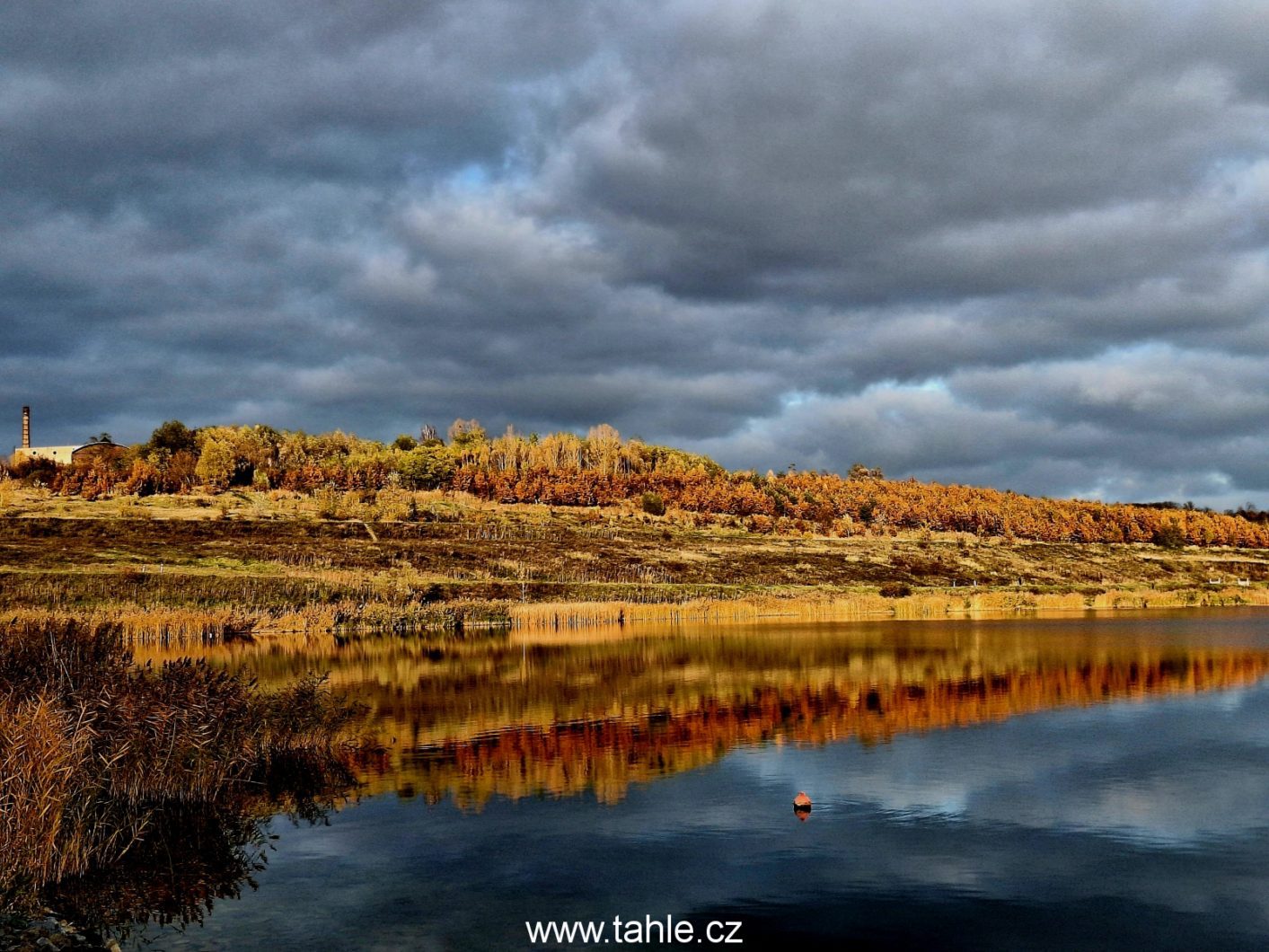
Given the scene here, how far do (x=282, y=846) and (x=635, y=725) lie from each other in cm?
1180

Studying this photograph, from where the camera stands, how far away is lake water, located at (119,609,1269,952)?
12.9m

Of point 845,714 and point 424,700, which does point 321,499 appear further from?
point 845,714

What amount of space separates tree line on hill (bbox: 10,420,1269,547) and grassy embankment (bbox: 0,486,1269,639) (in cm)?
948

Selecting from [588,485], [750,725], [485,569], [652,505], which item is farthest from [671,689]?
[588,485]

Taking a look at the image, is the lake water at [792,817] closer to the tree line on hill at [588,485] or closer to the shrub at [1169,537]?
the tree line on hill at [588,485]

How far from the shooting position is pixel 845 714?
28.0m

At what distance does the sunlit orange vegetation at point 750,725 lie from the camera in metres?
20.9

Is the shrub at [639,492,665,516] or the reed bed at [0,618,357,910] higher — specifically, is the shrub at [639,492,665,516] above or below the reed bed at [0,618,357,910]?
above

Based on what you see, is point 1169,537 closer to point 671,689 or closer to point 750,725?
point 671,689

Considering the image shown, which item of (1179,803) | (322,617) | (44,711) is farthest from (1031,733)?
(322,617)

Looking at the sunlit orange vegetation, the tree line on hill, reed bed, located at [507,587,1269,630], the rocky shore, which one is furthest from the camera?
the tree line on hill

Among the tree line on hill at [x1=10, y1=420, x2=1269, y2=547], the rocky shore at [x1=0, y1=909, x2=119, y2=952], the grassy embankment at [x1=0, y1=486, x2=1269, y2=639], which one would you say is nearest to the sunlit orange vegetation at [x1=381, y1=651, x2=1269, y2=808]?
the rocky shore at [x1=0, y1=909, x2=119, y2=952]

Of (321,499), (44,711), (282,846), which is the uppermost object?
(321,499)

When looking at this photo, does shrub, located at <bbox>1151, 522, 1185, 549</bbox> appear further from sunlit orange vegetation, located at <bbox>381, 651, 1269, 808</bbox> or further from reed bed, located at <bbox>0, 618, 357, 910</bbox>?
reed bed, located at <bbox>0, 618, 357, 910</bbox>
